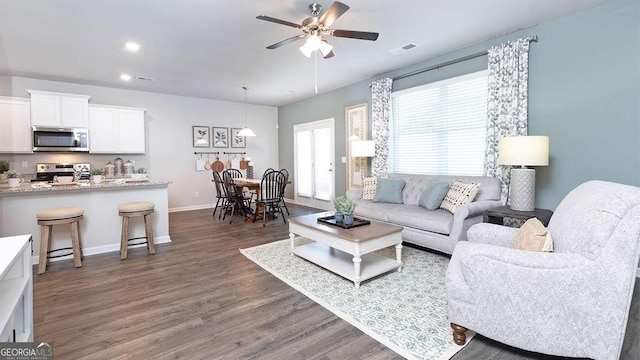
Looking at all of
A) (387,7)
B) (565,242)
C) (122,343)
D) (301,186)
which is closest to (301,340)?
(122,343)

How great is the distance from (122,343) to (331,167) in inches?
203

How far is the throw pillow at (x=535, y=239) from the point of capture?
1.72 metres

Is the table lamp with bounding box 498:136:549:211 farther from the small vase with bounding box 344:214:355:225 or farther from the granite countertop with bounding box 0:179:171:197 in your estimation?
the granite countertop with bounding box 0:179:171:197

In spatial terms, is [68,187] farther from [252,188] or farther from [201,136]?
[201,136]

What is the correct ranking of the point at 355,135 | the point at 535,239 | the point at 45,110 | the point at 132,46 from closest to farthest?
1. the point at 535,239
2. the point at 132,46
3. the point at 45,110
4. the point at 355,135

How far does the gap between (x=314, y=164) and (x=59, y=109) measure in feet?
16.2

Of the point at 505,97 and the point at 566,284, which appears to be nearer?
the point at 566,284

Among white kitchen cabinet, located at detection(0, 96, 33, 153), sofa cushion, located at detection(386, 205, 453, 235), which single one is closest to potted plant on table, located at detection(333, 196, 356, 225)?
sofa cushion, located at detection(386, 205, 453, 235)

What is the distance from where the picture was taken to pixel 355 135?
5891mm

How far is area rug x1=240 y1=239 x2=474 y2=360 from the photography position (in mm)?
1929

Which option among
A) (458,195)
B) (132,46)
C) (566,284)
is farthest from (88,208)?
(566,284)

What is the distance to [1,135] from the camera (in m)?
4.88

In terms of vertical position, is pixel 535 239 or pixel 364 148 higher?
pixel 364 148

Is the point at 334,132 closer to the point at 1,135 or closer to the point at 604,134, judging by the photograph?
the point at 604,134
